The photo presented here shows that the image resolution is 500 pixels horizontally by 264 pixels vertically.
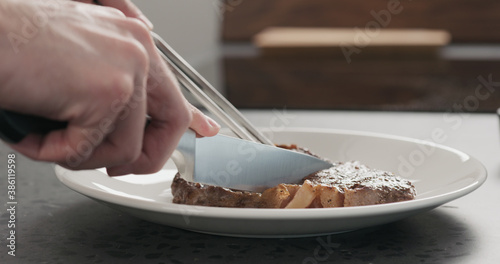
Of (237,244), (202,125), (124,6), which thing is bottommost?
(237,244)

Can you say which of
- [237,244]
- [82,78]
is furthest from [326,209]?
[82,78]

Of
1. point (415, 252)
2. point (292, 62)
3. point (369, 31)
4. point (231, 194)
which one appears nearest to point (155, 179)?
point (231, 194)

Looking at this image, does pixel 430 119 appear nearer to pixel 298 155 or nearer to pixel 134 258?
pixel 298 155
